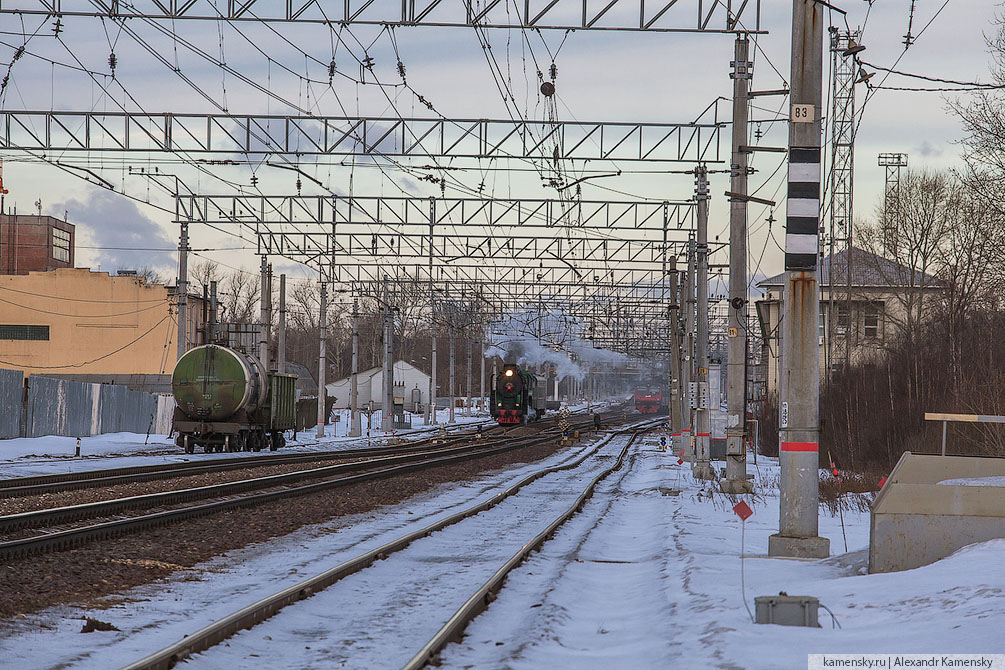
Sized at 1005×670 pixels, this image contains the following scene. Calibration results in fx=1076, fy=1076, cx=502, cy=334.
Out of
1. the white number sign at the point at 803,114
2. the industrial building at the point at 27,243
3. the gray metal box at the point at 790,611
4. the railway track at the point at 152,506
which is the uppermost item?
the industrial building at the point at 27,243

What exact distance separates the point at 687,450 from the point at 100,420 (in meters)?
21.3

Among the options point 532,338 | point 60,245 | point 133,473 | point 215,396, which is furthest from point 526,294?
point 60,245

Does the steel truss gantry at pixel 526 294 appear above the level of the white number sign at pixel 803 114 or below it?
above

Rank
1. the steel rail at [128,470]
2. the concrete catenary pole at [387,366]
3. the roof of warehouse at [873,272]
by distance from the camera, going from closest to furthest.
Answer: the steel rail at [128,470]
the concrete catenary pole at [387,366]
the roof of warehouse at [873,272]

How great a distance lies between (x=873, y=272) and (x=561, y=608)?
186 ft

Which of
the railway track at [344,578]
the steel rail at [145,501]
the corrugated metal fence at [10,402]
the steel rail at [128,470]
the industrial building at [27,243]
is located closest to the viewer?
the railway track at [344,578]

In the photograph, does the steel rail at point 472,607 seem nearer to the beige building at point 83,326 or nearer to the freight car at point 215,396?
the freight car at point 215,396

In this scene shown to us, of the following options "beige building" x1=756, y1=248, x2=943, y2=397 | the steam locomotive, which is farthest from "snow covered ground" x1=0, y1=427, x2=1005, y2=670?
the steam locomotive

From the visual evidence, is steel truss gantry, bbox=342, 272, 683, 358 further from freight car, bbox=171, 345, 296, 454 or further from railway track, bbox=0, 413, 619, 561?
railway track, bbox=0, 413, 619, 561

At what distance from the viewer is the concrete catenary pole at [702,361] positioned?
86.8 feet

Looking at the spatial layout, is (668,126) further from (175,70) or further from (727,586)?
(727,586)

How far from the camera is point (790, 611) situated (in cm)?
780

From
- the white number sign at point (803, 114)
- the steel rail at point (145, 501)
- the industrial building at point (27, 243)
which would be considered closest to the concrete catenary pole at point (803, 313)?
the white number sign at point (803, 114)

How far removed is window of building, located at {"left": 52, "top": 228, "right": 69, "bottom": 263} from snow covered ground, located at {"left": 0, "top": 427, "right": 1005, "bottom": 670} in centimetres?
7294
